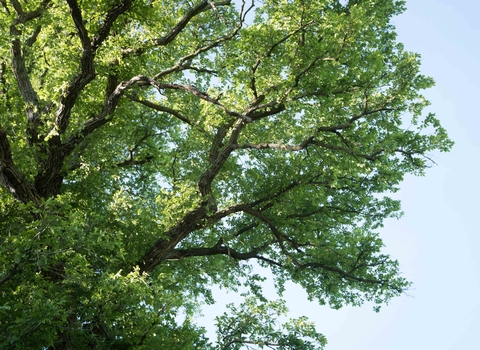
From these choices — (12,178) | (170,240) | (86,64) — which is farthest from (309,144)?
(12,178)

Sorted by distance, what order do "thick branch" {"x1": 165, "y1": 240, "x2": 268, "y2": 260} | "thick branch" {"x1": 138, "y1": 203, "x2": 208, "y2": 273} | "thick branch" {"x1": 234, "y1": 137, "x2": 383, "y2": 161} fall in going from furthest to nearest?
"thick branch" {"x1": 165, "y1": 240, "x2": 268, "y2": 260} < "thick branch" {"x1": 138, "y1": 203, "x2": 208, "y2": 273} < "thick branch" {"x1": 234, "y1": 137, "x2": 383, "y2": 161}

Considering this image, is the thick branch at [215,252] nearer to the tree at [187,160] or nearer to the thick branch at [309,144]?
the tree at [187,160]

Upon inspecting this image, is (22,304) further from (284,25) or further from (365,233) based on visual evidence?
(365,233)

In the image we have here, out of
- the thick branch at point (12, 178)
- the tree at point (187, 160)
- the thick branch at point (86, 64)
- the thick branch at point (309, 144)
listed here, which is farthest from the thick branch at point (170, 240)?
the thick branch at point (86, 64)

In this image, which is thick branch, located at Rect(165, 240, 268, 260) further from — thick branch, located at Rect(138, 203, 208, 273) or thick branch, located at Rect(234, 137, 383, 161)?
thick branch, located at Rect(234, 137, 383, 161)

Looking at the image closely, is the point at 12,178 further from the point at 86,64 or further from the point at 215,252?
the point at 215,252

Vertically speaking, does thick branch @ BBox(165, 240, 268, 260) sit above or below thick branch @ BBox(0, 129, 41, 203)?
above

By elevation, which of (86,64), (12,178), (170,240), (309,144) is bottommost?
(12,178)

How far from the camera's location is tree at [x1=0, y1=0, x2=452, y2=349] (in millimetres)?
14086

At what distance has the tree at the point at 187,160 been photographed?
1409cm

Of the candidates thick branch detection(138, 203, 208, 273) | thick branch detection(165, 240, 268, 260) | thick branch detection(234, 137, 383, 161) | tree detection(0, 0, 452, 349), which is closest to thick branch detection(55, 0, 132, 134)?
tree detection(0, 0, 452, 349)

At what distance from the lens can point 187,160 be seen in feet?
66.7

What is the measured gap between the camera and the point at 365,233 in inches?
768

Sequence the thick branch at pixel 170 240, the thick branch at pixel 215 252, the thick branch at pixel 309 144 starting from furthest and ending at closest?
the thick branch at pixel 215 252, the thick branch at pixel 170 240, the thick branch at pixel 309 144
